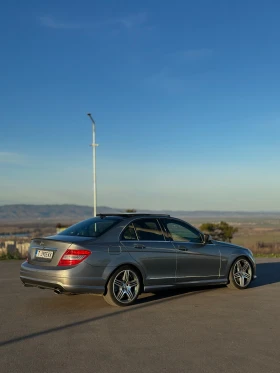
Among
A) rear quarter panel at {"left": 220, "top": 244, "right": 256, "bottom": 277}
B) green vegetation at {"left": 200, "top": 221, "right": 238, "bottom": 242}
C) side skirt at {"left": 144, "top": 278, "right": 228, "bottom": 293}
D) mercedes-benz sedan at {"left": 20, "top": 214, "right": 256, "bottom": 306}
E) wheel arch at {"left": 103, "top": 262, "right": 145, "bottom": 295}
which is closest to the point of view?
mercedes-benz sedan at {"left": 20, "top": 214, "right": 256, "bottom": 306}

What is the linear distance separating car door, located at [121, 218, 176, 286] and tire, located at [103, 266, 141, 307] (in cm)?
21

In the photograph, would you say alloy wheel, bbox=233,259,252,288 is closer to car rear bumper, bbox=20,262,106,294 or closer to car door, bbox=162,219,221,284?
car door, bbox=162,219,221,284

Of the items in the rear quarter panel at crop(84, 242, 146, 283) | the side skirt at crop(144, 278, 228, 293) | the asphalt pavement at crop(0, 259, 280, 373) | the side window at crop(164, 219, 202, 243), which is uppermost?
the side window at crop(164, 219, 202, 243)

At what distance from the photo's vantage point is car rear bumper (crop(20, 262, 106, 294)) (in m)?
8.34

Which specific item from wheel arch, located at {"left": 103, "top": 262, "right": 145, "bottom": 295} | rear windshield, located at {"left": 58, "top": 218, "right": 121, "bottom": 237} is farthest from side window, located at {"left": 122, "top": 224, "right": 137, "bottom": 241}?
wheel arch, located at {"left": 103, "top": 262, "right": 145, "bottom": 295}

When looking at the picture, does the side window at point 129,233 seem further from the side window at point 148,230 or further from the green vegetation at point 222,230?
the green vegetation at point 222,230

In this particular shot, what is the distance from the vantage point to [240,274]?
34.9ft

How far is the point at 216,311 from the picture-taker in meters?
8.36

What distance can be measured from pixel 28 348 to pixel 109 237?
306cm

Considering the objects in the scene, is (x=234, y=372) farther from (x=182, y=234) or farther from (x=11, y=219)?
(x=11, y=219)

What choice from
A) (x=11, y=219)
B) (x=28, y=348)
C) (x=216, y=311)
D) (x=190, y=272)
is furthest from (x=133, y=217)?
(x=11, y=219)

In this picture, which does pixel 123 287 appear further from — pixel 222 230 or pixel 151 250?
pixel 222 230

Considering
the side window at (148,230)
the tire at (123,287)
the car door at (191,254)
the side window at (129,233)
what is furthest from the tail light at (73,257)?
the car door at (191,254)

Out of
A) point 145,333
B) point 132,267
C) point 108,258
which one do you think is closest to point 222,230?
point 132,267
